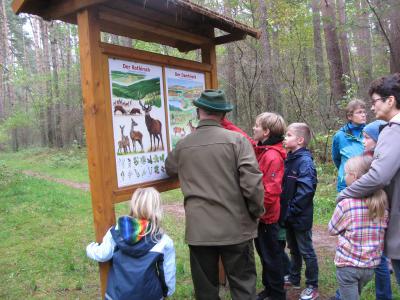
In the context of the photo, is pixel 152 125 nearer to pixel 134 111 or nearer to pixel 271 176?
pixel 134 111

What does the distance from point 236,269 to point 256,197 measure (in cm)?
65

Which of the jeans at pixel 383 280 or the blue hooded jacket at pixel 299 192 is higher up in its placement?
the blue hooded jacket at pixel 299 192

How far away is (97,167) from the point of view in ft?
10.3

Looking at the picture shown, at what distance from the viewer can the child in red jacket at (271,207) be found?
12.3 feet

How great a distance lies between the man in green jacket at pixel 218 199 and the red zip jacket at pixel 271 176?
48 centimetres

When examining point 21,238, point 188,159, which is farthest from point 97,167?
point 21,238

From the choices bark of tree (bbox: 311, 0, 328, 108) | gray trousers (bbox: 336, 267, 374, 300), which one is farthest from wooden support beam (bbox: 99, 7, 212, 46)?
bark of tree (bbox: 311, 0, 328, 108)

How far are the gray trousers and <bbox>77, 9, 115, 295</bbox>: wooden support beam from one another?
1.93 m

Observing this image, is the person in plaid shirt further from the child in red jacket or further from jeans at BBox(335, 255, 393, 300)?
the child in red jacket

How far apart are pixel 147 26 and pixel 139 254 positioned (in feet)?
7.55

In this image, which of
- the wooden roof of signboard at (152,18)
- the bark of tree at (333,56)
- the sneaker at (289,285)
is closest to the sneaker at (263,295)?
the sneaker at (289,285)

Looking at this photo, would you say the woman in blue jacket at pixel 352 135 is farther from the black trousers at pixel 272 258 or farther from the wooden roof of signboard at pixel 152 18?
the wooden roof of signboard at pixel 152 18

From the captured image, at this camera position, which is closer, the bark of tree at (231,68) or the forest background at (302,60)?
the forest background at (302,60)

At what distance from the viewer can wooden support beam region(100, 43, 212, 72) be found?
3326mm
